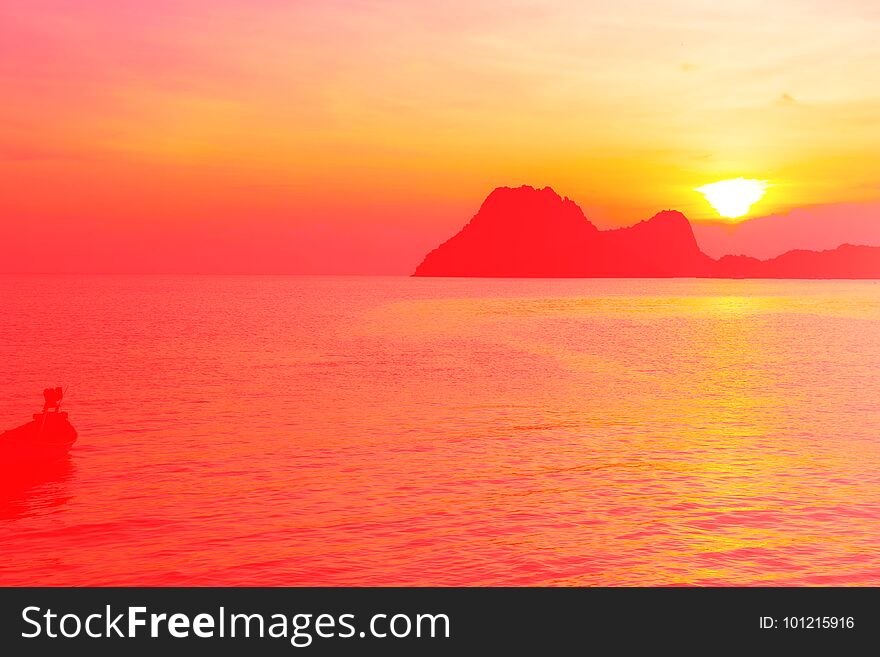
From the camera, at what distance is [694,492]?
90.6 ft

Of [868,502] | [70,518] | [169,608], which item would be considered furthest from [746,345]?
[169,608]

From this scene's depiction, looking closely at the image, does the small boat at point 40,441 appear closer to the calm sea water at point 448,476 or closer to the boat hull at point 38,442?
the boat hull at point 38,442

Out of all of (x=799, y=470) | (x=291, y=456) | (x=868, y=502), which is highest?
(x=291, y=456)

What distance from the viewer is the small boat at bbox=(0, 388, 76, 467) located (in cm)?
3077

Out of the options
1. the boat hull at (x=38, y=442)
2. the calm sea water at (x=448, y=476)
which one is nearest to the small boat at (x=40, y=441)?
the boat hull at (x=38, y=442)

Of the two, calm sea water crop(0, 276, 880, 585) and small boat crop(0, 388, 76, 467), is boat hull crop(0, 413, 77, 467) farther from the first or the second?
calm sea water crop(0, 276, 880, 585)

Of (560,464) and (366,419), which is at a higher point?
(366,419)

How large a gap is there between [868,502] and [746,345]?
79035 mm

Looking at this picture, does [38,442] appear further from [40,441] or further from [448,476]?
[448,476]

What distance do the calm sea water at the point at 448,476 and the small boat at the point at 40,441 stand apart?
3.12 ft

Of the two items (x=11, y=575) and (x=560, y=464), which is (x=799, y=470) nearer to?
(x=560, y=464)

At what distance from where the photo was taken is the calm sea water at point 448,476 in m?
20.3

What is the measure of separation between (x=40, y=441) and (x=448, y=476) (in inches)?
631

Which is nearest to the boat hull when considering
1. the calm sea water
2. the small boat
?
the small boat
